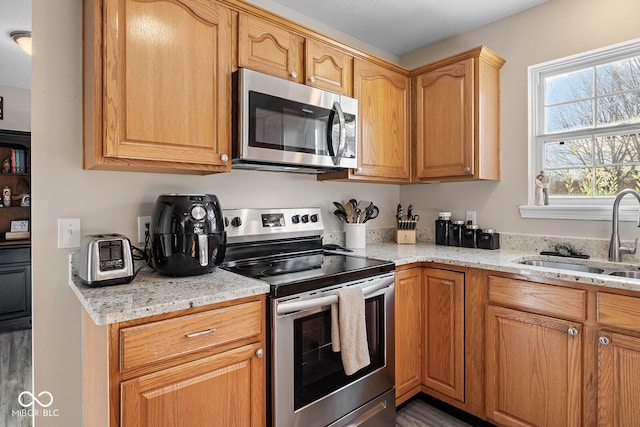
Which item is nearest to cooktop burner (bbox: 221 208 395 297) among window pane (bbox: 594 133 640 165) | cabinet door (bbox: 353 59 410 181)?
cabinet door (bbox: 353 59 410 181)

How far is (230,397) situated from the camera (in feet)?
4.16

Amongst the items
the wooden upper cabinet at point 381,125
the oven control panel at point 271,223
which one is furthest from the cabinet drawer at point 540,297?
the oven control panel at point 271,223

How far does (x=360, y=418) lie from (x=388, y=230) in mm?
1483

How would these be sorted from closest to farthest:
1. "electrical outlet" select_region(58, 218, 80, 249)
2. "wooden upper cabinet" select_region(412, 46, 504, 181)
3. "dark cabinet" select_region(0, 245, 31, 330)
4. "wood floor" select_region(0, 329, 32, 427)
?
"electrical outlet" select_region(58, 218, 80, 249) < "wood floor" select_region(0, 329, 32, 427) < "wooden upper cabinet" select_region(412, 46, 504, 181) < "dark cabinet" select_region(0, 245, 31, 330)

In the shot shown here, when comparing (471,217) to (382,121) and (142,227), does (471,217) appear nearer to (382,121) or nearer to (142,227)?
(382,121)

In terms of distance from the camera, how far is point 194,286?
132 cm

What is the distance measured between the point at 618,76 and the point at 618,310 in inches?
55.4

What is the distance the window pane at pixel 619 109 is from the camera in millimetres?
Answer: 1983

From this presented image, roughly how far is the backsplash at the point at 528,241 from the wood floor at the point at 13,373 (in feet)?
6.62

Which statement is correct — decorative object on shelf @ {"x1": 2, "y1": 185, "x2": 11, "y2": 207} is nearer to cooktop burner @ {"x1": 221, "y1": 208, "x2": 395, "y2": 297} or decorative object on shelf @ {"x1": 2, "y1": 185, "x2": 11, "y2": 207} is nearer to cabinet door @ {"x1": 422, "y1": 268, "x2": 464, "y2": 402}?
cooktop burner @ {"x1": 221, "y1": 208, "x2": 395, "y2": 297}

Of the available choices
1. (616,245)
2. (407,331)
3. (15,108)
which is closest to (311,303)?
(407,331)

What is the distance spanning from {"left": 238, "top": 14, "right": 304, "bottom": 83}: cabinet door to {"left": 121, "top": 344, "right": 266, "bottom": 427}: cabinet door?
51.4 inches

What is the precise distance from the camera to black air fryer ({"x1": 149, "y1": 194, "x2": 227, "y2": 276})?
1.43 m

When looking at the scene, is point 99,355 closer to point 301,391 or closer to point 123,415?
point 123,415
